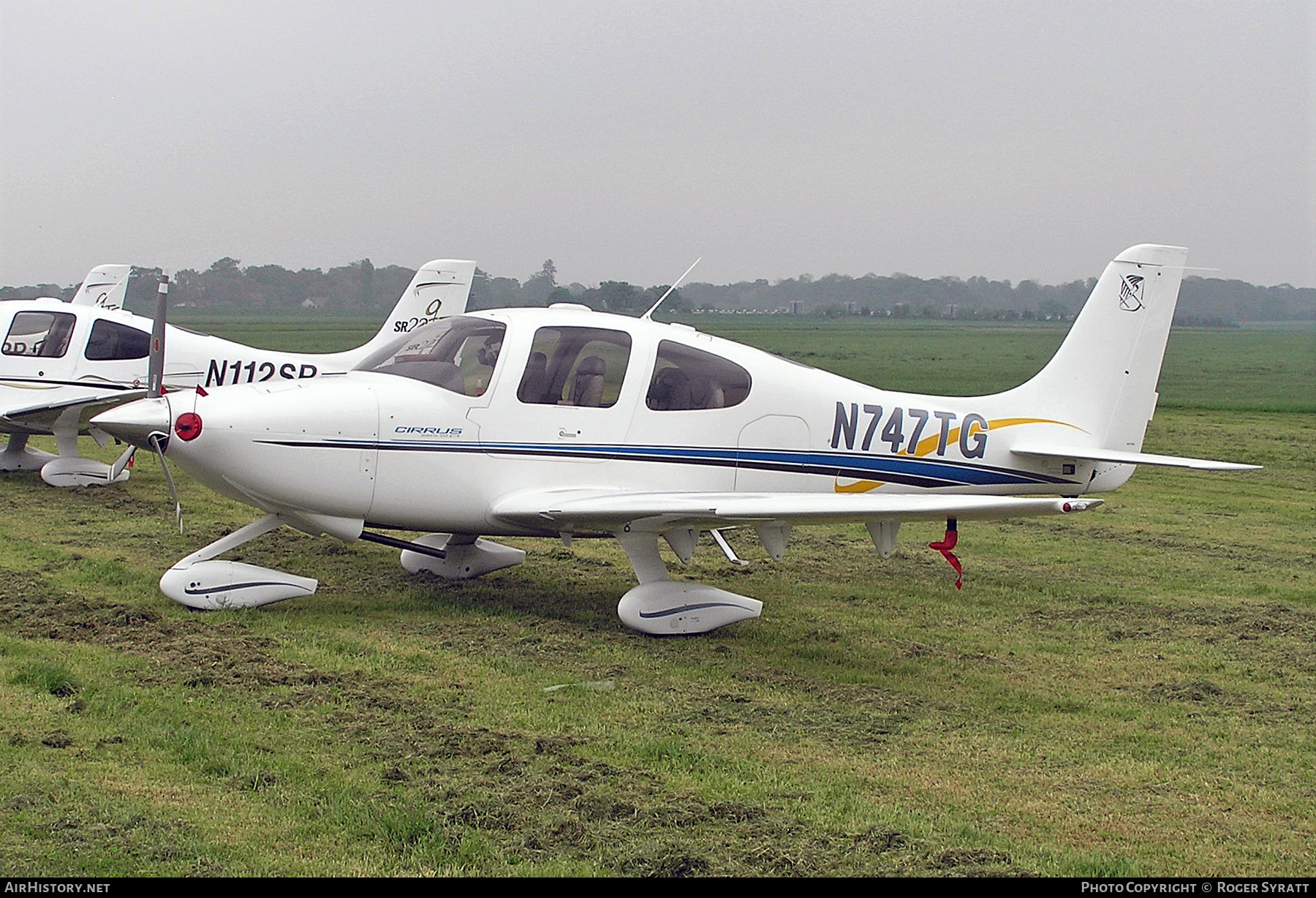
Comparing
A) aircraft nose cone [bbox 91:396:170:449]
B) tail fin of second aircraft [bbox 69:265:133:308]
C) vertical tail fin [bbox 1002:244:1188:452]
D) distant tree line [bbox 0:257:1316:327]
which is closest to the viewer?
aircraft nose cone [bbox 91:396:170:449]

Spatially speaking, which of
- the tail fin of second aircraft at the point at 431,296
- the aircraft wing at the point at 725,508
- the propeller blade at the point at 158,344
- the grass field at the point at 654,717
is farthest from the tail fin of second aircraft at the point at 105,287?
the aircraft wing at the point at 725,508

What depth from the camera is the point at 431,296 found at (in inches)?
688

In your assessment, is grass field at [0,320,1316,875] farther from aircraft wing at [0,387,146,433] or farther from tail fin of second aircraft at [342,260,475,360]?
tail fin of second aircraft at [342,260,475,360]

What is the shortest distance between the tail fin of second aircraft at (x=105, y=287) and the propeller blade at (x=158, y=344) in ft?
56.5

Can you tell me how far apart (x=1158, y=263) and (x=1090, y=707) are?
4.36 metres

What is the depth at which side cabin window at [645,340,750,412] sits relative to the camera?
25.2 feet

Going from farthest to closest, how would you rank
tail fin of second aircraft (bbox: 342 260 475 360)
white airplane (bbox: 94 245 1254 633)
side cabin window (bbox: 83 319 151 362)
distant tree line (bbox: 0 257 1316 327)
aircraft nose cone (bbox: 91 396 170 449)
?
distant tree line (bbox: 0 257 1316 327) < tail fin of second aircraft (bbox: 342 260 475 360) < side cabin window (bbox: 83 319 151 362) < white airplane (bbox: 94 245 1254 633) < aircraft nose cone (bbox: 91 396 170 449)

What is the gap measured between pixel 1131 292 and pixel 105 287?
2136 cm

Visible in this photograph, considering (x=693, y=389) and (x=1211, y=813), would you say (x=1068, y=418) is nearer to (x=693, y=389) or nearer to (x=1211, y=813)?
(x=693, y=389)

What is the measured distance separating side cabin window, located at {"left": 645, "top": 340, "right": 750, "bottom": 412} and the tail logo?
3258 millimetres

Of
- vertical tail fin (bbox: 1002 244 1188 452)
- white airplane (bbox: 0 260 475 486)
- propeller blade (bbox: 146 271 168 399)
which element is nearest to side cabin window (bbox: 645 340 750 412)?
vertical tail fin (bbox: 1002 244 1188 452)

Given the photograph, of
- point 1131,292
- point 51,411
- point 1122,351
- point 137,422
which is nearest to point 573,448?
point 137,422

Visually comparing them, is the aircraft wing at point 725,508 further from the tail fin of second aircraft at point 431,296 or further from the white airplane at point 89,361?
the tail fin of second aircraft at point 431,296

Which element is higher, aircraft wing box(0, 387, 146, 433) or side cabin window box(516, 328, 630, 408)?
side cabin window box(516, 328, 630, 408)
